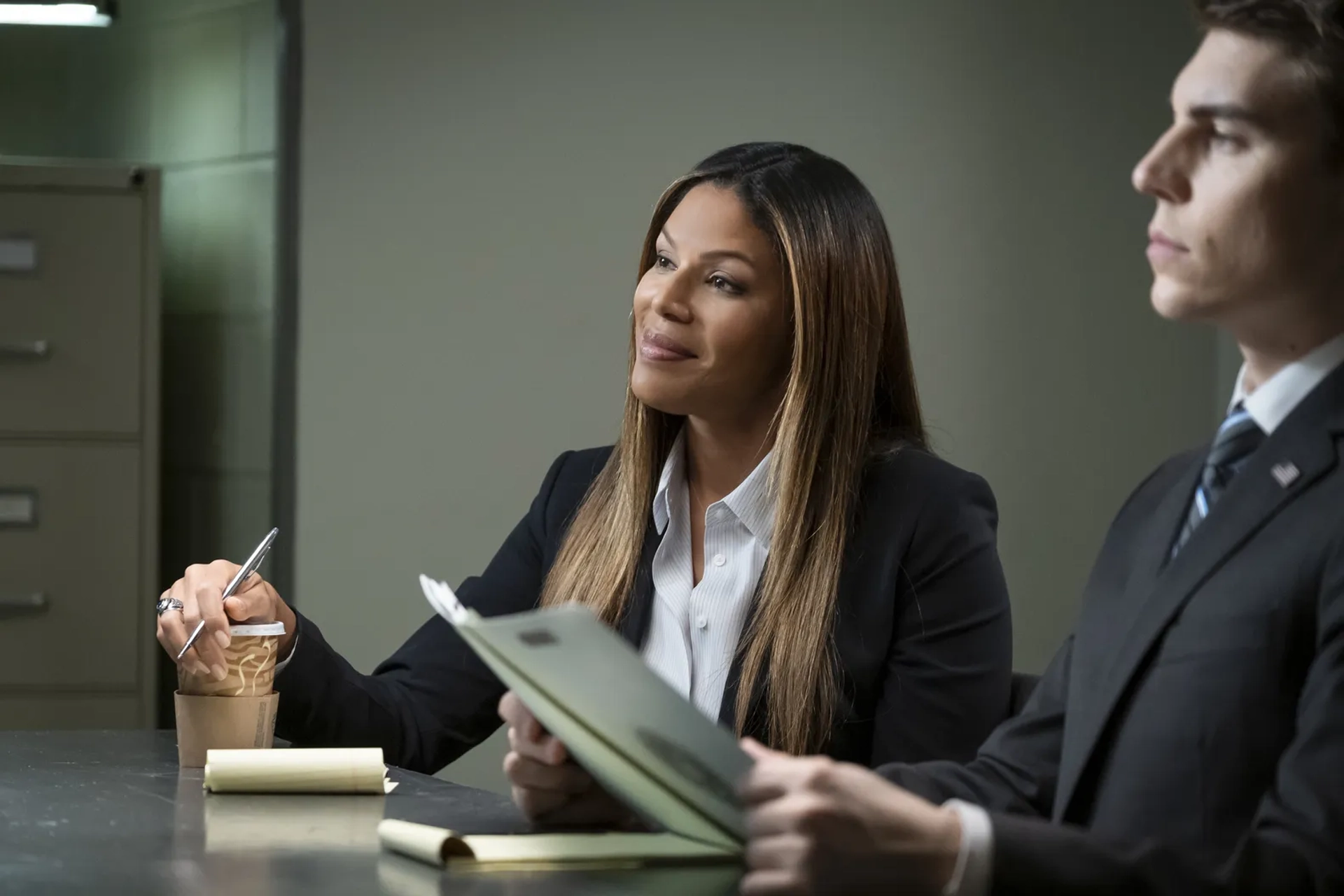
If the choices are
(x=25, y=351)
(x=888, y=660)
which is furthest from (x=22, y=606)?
(x=888, y=660)

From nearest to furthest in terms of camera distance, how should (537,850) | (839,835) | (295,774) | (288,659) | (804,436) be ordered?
(839,835), (537,850), (295,774), (288,659), (804,436)

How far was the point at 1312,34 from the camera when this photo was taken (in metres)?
1.25

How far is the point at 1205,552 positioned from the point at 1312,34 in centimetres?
39

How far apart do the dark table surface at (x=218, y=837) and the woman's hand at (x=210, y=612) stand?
0.39 ft

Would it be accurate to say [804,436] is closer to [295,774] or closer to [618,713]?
[295,774]

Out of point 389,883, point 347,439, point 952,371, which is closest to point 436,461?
point 347,439

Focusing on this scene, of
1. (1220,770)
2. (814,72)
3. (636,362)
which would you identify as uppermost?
(814,72)

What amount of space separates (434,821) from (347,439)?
2438mm

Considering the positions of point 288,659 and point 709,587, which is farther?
point 709,587

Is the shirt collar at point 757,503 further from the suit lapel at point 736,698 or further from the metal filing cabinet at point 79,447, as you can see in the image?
the metal filing cabinet at point 79,447

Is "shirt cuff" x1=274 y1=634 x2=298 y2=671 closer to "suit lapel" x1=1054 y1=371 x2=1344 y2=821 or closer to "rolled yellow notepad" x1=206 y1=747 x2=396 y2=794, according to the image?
"rolled yellow notepad" x1=206 y1=747 x2=396 y2=794

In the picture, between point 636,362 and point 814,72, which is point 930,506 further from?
point 814,72

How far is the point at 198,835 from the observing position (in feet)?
4.67

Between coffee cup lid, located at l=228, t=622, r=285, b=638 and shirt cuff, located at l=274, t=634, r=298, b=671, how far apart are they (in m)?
0.15
